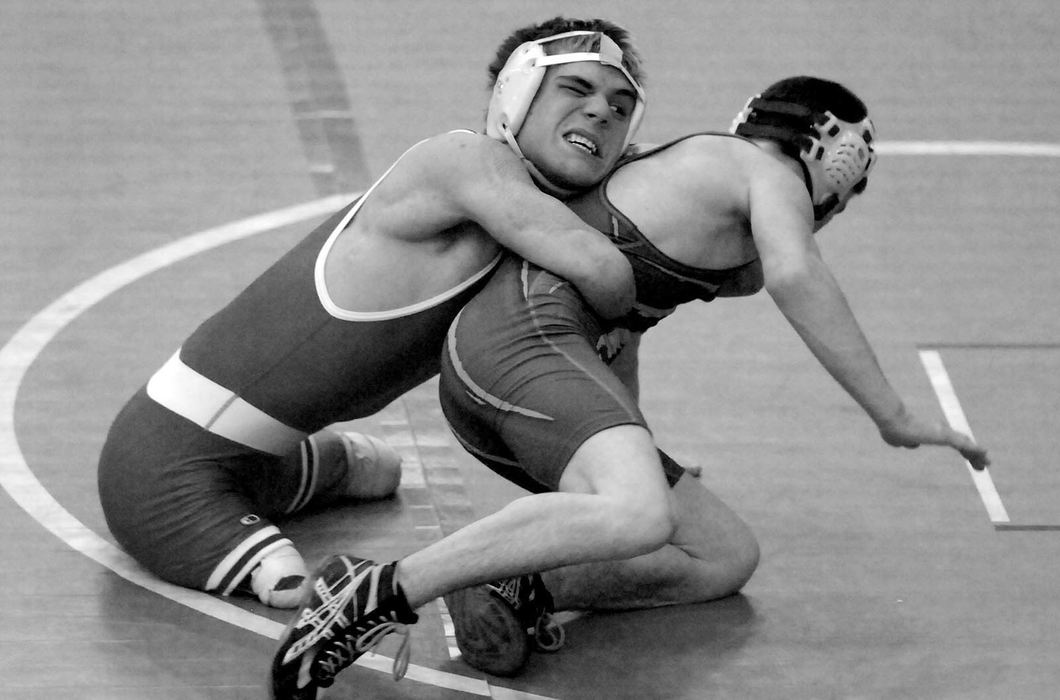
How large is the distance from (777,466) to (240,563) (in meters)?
1.45

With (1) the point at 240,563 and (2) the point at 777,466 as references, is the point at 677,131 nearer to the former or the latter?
(2) the point at 777,466

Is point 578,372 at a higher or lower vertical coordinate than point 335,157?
higher

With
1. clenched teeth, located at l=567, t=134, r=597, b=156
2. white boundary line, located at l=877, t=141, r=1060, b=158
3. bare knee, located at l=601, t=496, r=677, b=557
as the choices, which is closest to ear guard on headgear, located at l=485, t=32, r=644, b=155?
clenched teeth, located at l=567, t=134, r=597, b=156

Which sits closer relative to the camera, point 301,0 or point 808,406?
point 808,406

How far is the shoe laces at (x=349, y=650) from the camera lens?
3.50 metres

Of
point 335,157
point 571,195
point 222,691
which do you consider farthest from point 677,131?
point 222,691

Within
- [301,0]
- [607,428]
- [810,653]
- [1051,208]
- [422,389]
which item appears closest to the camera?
[607,428]

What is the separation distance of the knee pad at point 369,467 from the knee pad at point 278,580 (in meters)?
0.43

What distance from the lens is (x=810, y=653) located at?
3871 mm

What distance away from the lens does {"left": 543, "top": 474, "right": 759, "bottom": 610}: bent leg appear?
3.96 metres

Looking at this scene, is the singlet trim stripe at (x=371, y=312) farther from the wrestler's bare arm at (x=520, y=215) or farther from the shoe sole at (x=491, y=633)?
the shoe sole at (x=491, y=633)

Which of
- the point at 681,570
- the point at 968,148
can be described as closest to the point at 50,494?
the point at 681,570

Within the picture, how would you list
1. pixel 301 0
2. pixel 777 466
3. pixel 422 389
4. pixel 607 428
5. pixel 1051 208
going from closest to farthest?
pixel 607 428
pixel 777 466
pixel 422 389
pixel 1051 208
pixel 301 0

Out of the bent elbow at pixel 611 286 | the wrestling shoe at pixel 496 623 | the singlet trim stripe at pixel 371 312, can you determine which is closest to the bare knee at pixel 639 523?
the wrestling shoe at pixel 496 623
